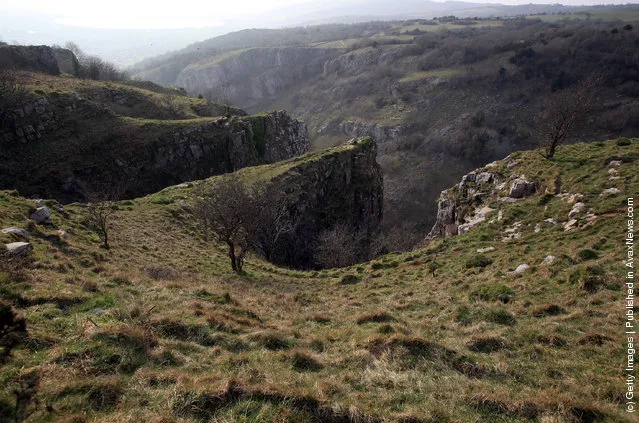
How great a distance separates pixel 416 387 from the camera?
24.0 ft

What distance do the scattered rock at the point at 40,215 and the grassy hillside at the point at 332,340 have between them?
0.55m

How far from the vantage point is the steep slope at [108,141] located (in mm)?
43688

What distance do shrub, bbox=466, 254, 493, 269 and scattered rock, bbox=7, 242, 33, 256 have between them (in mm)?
19998

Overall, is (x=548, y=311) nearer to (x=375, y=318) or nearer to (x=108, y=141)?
A: (x=375, y=318)

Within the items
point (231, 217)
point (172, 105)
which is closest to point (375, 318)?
point (231, 217)

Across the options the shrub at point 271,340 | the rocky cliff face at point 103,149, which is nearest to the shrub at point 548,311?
the shrub at point 271,340

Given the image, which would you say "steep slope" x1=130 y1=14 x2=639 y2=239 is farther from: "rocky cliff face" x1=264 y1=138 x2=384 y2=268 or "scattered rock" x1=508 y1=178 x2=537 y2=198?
"scattered rock" x1=508 y1=178 x2=537 y2=198

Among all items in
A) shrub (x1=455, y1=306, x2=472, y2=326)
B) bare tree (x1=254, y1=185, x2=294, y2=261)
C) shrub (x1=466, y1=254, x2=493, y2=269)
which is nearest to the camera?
shrub (x1=455, y1=306, x2=472, y2=326)

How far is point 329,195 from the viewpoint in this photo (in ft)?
168

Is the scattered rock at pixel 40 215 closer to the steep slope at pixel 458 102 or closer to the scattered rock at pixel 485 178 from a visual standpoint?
the scattered rock at pixel 485 178

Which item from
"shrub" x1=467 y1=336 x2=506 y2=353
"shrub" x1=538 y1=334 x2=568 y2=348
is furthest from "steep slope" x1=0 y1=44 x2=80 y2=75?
"shrub" x1=538 y1=334 x2=568 y2=348

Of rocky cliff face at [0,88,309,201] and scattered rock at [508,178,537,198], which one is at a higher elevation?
rocky cliff face at [0,88,309,201]

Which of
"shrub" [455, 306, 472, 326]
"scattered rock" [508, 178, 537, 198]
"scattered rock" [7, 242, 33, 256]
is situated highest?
"scattered rock" [7, 242, 33, 256]

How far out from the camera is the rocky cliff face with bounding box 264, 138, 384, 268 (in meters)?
43.4
